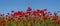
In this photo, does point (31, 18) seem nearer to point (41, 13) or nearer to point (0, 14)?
point (41, 13)

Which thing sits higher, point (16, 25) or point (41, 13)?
point (41, 13)

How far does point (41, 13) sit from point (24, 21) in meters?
0.44

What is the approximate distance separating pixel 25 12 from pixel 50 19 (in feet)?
2.49

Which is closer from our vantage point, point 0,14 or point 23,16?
point 23,16

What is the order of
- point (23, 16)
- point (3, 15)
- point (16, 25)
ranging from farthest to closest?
point (3, 15)
point (23, 16)
point (16, 25)

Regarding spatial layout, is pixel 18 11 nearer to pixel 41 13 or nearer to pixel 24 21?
pixel 24 21

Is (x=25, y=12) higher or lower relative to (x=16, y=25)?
higher

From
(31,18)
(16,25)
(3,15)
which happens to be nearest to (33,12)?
(31,18)

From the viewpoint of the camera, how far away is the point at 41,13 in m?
3.72

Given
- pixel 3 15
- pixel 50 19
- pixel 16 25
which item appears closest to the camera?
pixel 16 25

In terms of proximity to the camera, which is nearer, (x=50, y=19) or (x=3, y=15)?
(x=50, y=19)

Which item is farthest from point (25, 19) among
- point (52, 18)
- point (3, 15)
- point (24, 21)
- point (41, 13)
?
point (3, 15)

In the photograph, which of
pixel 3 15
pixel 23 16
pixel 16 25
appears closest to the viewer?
pixel 16 25

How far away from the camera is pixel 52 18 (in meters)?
4.02
